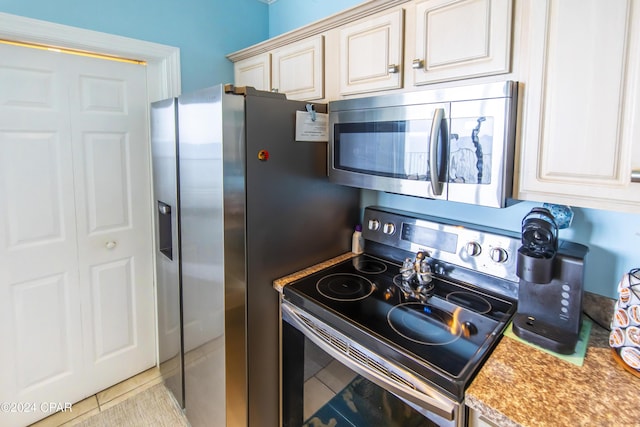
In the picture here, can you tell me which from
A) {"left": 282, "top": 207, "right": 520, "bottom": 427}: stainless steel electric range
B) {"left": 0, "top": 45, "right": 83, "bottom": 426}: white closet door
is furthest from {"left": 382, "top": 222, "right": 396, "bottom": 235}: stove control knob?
{"left": 0, "top": 45, "right": 83, "bottom": 426}: white closet door

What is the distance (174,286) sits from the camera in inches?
70.4

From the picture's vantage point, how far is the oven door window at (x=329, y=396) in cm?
104

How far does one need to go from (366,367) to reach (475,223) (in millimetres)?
777

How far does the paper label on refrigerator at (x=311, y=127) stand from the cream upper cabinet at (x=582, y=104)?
0.79 meters

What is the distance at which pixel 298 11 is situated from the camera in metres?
2.15

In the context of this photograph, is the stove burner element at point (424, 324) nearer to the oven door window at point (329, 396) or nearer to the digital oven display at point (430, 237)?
the oven door window at point (329, 396)

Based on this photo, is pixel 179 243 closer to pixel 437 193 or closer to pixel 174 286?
pixel 174 286

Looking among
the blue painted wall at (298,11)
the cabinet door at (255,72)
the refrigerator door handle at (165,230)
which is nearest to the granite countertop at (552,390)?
the refrigerator door handle at (165,230)

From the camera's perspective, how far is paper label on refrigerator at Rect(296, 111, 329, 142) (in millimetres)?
1455

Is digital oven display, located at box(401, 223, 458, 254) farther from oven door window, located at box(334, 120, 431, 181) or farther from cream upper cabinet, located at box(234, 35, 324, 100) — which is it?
cream upper cabinet, located at box(234, 35, 324, 100)

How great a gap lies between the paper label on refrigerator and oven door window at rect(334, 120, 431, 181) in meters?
0.07

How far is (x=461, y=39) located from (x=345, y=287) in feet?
3.26

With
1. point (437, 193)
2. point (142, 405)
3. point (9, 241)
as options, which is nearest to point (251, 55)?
point (437, 193)

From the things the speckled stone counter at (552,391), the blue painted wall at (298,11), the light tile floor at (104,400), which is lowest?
the light tile floor at (104,400)
